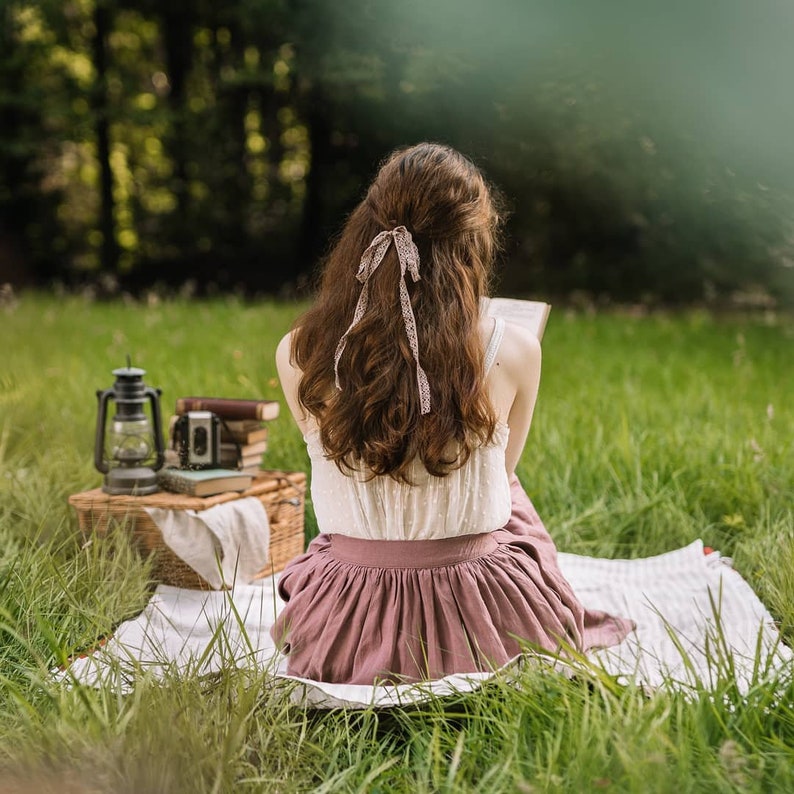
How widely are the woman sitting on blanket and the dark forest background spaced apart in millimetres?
1548


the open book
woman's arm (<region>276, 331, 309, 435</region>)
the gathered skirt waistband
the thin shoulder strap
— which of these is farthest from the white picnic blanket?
the open book

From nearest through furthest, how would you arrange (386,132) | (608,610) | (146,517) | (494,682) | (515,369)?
(494,682) → (515,369) → (608,610) → (146,517) → (386,132)

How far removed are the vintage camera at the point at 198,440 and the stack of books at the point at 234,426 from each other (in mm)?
62

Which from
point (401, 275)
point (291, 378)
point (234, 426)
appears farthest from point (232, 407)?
point (401, 275)

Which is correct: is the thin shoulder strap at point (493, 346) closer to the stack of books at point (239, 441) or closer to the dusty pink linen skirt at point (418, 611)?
the dusty pink linen skirt at point (418, 611)

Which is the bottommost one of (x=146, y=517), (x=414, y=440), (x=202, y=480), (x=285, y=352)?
(x=146, y=517)

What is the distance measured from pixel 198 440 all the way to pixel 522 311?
121 cm

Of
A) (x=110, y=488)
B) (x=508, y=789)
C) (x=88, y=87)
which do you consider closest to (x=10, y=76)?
(x=88, y=87)

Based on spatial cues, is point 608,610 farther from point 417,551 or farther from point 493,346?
point 493,346

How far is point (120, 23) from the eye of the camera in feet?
49.1

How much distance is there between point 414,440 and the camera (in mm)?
2264

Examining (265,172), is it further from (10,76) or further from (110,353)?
(110,353)

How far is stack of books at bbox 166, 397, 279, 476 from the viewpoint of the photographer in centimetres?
339

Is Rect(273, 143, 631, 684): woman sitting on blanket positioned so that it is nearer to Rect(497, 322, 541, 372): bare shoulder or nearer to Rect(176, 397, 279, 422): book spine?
Rect(497, 322, 541, 372): bare shoulder
